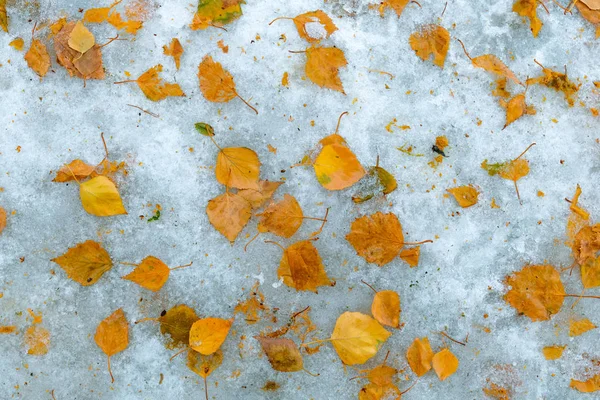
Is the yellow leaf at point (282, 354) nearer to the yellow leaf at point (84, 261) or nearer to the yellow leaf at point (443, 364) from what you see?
the yellow leaf at point (443, 364)

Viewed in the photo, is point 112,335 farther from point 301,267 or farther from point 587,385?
point 587,385

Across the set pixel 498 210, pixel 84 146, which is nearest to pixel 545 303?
pixel 498 210

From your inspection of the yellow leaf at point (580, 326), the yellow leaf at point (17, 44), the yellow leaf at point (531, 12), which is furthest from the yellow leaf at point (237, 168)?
the yellow leaf at point (580, 326)

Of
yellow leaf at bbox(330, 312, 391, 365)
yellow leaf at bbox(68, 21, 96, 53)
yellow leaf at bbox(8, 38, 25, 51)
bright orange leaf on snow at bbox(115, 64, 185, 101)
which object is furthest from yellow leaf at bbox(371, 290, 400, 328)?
yellow leaf at bbox(8, 38, 25, 51)

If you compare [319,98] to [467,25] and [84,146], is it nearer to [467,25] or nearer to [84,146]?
[467,25]

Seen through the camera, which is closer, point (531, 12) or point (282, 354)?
point (282, 354)

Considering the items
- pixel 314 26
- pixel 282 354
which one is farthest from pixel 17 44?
pixel 282 354

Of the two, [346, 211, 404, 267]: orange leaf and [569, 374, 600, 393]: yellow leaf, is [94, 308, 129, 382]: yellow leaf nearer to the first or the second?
[346, 211, 404, 267]: orange leaf
